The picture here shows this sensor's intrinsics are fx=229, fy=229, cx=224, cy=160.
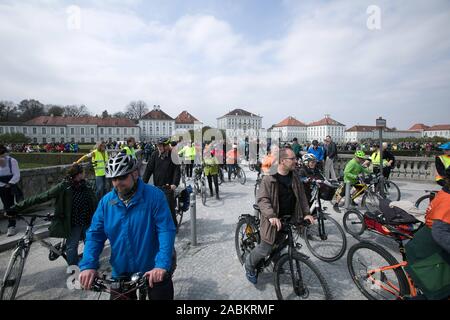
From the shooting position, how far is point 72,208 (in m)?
3.30

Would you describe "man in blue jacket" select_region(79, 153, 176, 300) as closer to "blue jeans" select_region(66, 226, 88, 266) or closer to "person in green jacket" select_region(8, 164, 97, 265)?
"person in green jacket" select_region(8, 164, 97, 265)

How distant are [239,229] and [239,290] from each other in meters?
1.05

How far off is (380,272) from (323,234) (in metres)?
1.38

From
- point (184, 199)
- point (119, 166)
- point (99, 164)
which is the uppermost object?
Result: point (119, 166)

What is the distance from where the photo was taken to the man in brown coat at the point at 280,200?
2773 mm

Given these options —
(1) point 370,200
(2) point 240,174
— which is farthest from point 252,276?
(2) point 240,174

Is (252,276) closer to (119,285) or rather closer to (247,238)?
(247,238)

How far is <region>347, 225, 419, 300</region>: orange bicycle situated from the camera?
2.59 m

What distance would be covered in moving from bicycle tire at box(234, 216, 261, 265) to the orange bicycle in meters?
1.36

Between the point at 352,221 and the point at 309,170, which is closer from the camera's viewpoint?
the point at 352,221

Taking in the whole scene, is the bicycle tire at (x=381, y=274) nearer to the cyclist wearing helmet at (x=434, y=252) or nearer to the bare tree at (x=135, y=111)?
the cyclist wearing helmet at (x=434, y=252)

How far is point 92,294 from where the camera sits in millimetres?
3117

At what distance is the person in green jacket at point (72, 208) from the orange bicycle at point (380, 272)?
3837 millimetres

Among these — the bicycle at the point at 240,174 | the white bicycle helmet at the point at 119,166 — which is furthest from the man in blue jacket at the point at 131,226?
the bicycle at the point at 240,174
